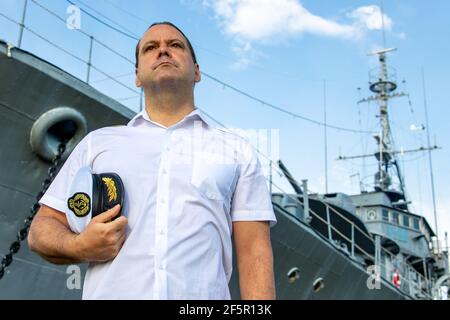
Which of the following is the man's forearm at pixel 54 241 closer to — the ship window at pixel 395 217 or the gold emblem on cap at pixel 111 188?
the gold emblem on cap at pixel 111 188

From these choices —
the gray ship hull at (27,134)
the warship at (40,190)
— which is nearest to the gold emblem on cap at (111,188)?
the warship at (40,190)

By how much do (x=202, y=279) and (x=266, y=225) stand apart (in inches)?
9.8

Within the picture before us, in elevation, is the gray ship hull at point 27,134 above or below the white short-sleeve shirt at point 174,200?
above

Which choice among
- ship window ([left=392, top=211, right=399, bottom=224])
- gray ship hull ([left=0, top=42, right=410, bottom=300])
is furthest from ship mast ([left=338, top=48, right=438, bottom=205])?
gray ship hull ([left=0, top=42, right=410, bottom=300])

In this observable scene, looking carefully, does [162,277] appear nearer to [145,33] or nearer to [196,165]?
[196,165]

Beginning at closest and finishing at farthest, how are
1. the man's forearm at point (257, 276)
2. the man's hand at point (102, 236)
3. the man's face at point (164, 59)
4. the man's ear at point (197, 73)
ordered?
the man's hand at point (102, 236), the man's forearm at point (257, 276), the man's face at point (164, 59), the man's ear at point (197, 73)

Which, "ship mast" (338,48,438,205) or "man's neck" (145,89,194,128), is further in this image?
"ship mast" (338,48,438,205)

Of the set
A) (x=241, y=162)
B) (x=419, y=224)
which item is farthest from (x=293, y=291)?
(x=419, y=224)

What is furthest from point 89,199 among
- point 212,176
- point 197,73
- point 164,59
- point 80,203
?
point 197,73

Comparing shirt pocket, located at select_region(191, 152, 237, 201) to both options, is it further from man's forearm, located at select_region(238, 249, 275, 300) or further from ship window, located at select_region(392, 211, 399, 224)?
ship window, located at select_region(392, 211, 399, 224)

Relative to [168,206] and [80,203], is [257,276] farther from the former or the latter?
[80,203]

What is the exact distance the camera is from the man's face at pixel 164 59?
1472 mm

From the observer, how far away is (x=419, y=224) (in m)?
17.6

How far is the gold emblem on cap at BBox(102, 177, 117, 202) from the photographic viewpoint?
4.19 feet
